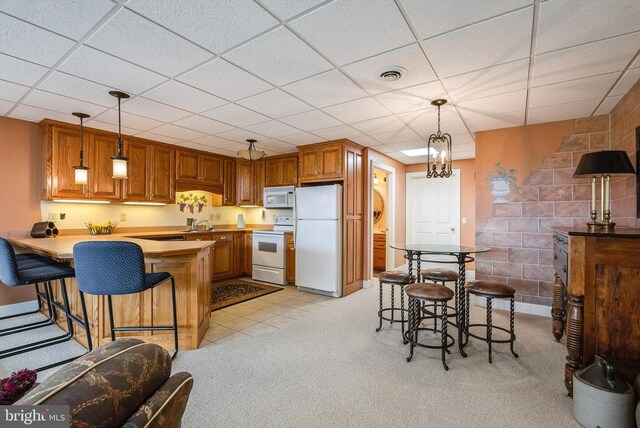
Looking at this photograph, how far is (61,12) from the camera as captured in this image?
5.71 ft

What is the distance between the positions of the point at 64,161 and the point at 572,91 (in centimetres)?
559

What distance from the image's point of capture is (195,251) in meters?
2.71

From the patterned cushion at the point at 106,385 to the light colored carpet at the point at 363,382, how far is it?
1.25 metres

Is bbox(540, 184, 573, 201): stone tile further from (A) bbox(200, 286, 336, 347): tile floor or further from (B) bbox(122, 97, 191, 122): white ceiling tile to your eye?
(B) bbox(122, 97, 191, 122): white ceiling tile

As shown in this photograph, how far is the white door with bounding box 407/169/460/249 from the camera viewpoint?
6254 mm

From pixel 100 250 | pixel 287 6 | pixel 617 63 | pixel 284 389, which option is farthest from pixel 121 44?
pixel 617 63

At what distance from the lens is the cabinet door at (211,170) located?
5.53 metres

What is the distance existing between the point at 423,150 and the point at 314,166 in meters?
1.92

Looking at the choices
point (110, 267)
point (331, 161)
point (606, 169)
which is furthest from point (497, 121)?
point (110, 267)

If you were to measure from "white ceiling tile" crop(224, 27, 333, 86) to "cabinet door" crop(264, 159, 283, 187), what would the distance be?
10.3ft

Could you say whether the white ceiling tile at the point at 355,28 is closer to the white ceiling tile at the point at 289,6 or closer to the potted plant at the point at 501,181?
the white ceiling tile at the point at 289,6

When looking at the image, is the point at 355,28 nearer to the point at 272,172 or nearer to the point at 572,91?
the point at 572,91

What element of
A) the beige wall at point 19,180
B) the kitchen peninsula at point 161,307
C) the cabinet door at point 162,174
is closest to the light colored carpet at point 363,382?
the kitchen peninsula at point 161,307

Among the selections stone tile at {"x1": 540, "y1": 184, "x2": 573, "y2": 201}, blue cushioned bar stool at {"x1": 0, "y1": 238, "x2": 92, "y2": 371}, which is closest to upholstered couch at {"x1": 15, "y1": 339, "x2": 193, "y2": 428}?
blue cushioned bar stool at {"x1": 0, "y1": 238, "x2": 92, "y2": 371}
